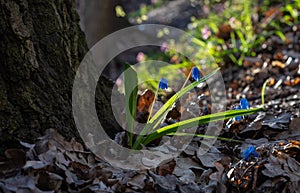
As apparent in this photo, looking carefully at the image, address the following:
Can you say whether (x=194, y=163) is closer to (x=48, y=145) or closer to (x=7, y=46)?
(x=48, y=145)

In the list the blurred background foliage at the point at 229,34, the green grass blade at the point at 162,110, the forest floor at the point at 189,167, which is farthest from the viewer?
the blurred background foliage at the point at 229,34

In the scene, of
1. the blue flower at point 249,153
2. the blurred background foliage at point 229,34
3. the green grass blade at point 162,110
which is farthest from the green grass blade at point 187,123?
the blurred background foliage at point 229,34

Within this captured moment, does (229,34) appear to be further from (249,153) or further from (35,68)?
(35,68)

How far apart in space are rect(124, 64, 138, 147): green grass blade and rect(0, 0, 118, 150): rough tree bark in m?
0.22

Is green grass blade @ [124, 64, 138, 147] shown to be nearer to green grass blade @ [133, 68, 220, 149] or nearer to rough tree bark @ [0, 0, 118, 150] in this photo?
green grass blade @ [133, 68, 220, 149]

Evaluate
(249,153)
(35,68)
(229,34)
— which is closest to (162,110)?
(249,153)

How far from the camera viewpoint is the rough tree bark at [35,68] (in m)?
1.56

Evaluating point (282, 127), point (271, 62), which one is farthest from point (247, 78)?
point (282, 127)

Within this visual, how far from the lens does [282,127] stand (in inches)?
83.0

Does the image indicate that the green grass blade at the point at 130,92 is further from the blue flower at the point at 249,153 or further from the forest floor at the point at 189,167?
the blue flower at the point at 249,153

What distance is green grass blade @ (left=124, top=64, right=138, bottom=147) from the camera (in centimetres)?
178

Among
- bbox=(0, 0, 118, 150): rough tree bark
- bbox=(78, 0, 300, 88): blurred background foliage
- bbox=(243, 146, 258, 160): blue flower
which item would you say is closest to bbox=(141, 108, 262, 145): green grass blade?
bbox=(243, 146, 258, 160): blue flower

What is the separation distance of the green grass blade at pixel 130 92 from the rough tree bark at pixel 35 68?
0.71 feet

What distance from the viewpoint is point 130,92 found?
181 centimetres
